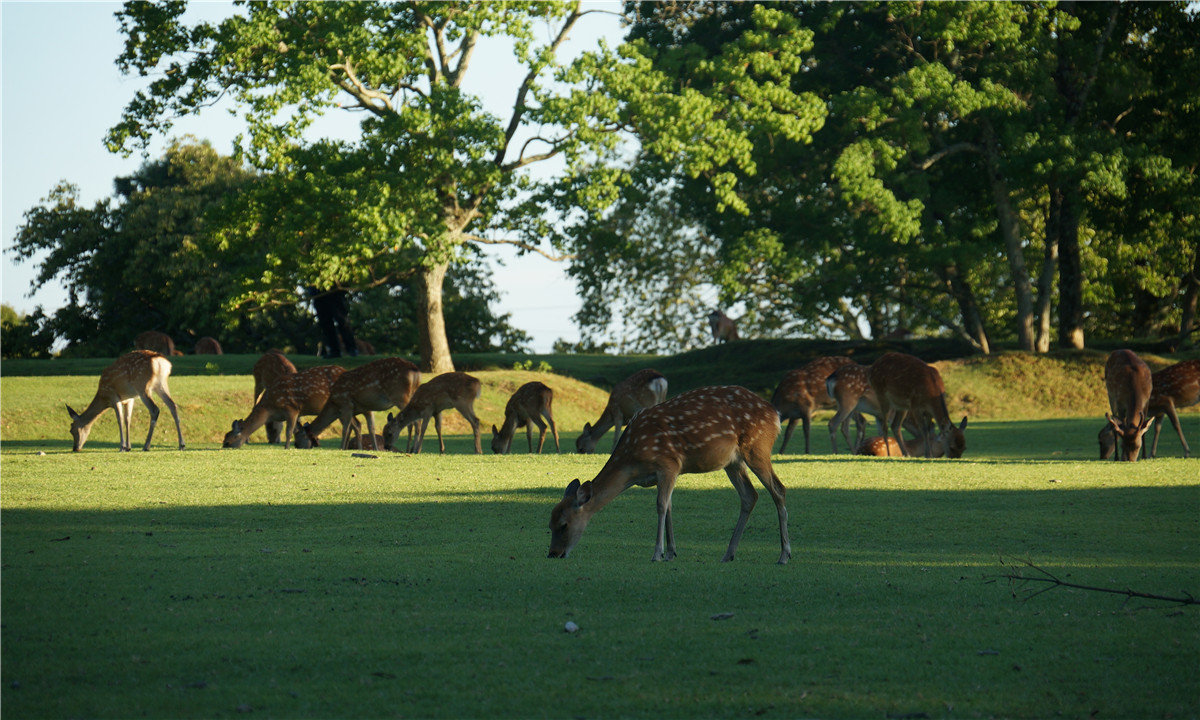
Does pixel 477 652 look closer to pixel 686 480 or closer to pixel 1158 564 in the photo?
pixel 1158 564

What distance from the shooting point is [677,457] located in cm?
855

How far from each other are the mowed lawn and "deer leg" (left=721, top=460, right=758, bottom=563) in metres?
0.21

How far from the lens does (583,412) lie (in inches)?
1115

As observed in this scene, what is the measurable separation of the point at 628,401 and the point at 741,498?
408 inches

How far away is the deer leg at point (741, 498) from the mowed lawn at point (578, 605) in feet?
0.70

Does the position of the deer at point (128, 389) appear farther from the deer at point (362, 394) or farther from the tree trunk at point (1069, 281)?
the tree trunk at point (1069, 281)

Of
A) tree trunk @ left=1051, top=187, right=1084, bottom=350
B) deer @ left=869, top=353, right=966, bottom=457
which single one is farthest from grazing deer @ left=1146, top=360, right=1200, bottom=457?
tree trunk @ left=1051, top=187, right=1084, bottom=350

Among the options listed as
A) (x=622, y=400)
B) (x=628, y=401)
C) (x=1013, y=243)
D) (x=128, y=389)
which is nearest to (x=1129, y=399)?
(x=628, y=401)

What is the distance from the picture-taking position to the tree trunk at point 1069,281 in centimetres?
3262

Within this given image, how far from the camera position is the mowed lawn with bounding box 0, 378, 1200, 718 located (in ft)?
16.0

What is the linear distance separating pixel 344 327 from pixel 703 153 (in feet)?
45.7

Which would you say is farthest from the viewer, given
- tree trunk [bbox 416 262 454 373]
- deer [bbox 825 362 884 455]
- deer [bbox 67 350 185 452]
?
tree trunk [bbox 416 262 454 373]

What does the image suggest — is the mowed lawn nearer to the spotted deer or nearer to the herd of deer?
the herd of deer

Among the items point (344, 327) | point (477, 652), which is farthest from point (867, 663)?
point (344, 327)
